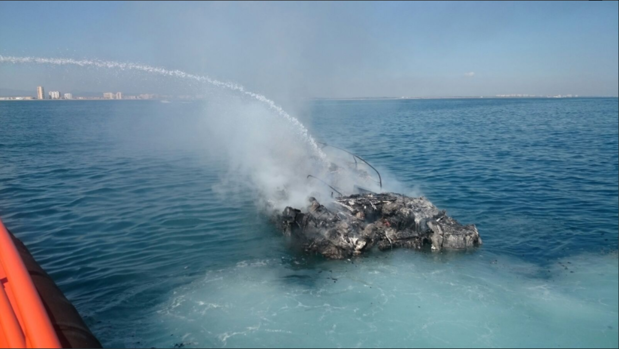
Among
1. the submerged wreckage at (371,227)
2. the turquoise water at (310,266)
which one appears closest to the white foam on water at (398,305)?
the turquoise water at (310,266)

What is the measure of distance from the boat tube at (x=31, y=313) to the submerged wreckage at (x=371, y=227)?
368 inches

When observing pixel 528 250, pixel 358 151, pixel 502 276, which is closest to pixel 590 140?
pixel 358 151

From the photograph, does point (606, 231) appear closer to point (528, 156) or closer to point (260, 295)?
point (260, 295)

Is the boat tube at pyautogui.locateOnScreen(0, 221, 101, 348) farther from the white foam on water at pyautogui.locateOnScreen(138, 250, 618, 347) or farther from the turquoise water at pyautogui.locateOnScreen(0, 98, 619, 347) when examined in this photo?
the white foam on water at pyautogui.locateOnScreen(138, 250, 618, 347)

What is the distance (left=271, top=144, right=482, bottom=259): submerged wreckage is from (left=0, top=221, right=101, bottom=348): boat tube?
9.35m

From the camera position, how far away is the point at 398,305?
13.1m

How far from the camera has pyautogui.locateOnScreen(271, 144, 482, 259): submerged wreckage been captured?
17656mm

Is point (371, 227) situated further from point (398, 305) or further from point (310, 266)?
point (398, 305)

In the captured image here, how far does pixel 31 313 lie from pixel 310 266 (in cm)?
1032

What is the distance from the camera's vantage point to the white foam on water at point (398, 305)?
440 inches

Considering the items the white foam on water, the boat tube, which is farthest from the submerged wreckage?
the boat tube

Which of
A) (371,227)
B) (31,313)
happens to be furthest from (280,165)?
(31,313)

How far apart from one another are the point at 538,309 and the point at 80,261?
16943mm

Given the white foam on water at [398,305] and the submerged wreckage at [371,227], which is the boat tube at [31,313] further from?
the submerged wreckage at [371,227]
